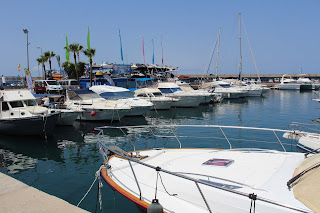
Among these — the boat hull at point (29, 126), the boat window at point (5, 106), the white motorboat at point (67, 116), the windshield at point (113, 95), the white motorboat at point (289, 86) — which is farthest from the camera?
the white motorboat at point (289, 86)

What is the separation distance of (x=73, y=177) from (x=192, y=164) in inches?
236

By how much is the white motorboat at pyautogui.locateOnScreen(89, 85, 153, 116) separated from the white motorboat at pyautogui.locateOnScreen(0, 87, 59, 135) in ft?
26.2

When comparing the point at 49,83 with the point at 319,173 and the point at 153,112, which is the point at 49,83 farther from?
the point at 319,173

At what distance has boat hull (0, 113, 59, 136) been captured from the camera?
53.8 ft

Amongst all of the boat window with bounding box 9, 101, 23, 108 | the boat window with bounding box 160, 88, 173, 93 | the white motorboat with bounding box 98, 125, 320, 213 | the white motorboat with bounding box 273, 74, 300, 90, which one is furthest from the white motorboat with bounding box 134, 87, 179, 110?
the white motorboat with bounding box 273, 74, 300, 90

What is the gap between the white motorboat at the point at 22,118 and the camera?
16.4m

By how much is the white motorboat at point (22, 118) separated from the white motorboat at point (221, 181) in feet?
34.9

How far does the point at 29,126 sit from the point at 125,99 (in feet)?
33.5

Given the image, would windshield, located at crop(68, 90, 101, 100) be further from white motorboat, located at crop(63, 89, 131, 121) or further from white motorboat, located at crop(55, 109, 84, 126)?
white motorboat, located at crop(55, 109, 84, 126)

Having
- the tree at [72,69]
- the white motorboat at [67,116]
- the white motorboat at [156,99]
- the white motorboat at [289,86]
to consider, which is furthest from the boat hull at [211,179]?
the white motorboat at [289,86]

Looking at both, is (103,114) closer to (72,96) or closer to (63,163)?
(72,96)

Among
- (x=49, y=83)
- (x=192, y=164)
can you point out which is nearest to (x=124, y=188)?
(x=192, y=164)

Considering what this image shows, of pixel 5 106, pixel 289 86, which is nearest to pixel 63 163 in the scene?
pixel 5 106

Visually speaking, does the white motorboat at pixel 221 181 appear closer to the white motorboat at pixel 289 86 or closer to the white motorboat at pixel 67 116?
the white motorboat at pixel 67 116
